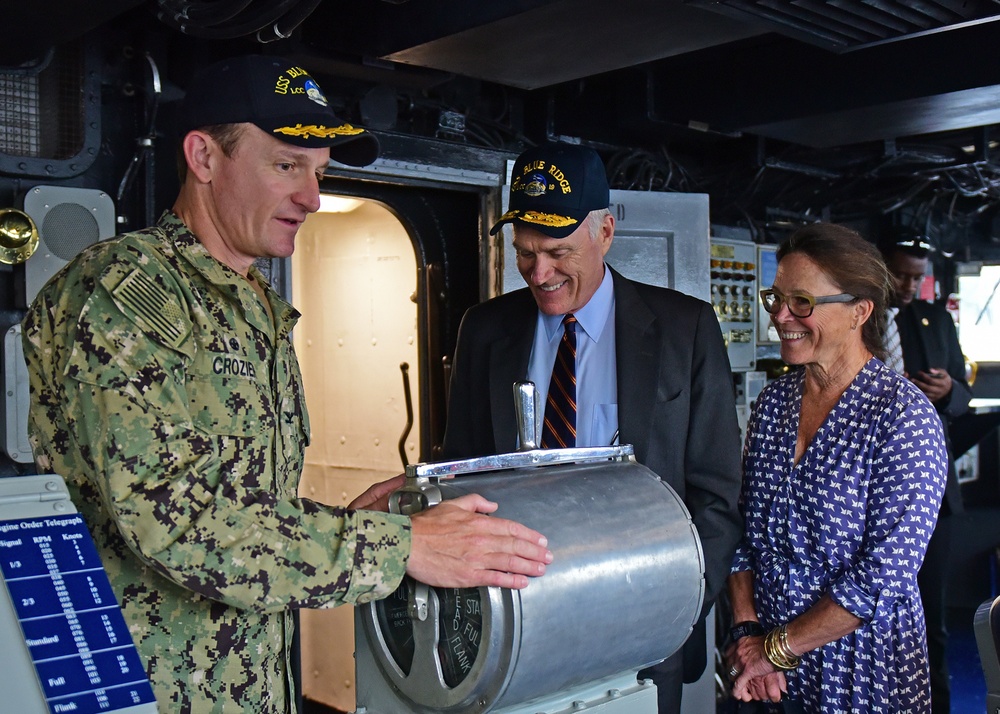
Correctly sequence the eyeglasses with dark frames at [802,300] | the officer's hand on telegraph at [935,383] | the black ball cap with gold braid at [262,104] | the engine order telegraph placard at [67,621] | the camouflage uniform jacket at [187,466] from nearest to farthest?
the engine order telegraph placard at [67,621]
the camouflage uniform jacket at [187,466]
the black ball cap with gold braid at [262,104]
the eyeglasses with dark frames at [802,300]
the officer's hand on telegraph at [935,383]

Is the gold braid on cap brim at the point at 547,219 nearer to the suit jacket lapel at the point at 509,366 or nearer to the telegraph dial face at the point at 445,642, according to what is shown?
the suit jacket lapel at the point at 509,366

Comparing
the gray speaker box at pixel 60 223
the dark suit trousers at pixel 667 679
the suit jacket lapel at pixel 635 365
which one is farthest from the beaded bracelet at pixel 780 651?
the gray speaker box at pixel 60 223

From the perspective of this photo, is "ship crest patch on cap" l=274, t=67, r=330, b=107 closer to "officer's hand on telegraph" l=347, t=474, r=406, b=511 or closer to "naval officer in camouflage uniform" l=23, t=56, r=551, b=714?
"naval officer in camouflage uniform" l=23, t=56, r=551, b=714

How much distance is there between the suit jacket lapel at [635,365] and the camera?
2.33 metres

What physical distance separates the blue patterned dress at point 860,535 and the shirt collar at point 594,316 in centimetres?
52

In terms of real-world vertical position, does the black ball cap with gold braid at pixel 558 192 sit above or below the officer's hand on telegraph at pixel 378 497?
above

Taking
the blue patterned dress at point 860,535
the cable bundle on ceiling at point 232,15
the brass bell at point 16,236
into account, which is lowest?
the blue patterned dress at point 860,535

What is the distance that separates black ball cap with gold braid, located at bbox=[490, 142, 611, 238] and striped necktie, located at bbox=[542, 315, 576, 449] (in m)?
0.25

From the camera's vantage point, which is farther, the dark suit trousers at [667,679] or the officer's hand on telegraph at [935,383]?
the officer's hand on telegraph at [935,383]

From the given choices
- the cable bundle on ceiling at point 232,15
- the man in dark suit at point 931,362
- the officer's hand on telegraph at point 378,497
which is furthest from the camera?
the man in dark suit at point 931,362

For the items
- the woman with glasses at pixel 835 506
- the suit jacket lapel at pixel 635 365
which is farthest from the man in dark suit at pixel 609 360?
the woman with glasses at pixel 835 506

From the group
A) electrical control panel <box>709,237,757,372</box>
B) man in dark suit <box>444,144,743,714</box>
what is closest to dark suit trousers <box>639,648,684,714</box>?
man in dark suit <box>444,144,743,714</box>

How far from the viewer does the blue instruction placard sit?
1196 mm

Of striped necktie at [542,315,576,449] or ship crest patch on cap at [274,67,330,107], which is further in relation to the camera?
striped necktie at [542,315,576,449]
